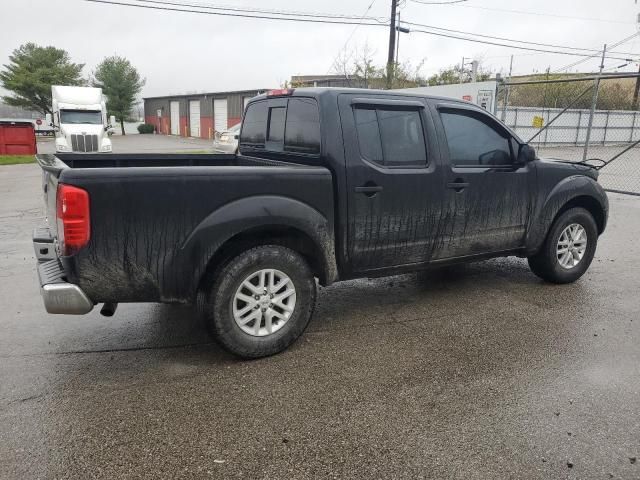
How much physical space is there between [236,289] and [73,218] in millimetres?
1083

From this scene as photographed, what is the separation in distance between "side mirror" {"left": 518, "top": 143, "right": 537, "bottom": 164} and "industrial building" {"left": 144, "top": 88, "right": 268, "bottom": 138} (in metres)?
32.7

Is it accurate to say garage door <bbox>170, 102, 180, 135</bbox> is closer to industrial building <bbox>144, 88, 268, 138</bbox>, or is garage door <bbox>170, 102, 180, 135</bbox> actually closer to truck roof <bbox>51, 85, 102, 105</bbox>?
industrial building <bbox>144, 88, 268, 138</bbox>

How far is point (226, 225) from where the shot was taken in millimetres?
3254

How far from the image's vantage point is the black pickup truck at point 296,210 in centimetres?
304

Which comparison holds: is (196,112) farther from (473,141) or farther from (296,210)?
(296,210)

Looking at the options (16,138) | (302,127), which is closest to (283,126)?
(302,127)

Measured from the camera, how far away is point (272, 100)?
4504 millimetres

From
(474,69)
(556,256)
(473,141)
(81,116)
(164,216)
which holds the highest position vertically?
(474,69)

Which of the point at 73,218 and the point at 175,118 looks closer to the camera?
the point at 73,218

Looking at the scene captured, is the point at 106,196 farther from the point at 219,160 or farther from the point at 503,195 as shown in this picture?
the point at 503,195

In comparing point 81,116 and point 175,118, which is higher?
point 175,118

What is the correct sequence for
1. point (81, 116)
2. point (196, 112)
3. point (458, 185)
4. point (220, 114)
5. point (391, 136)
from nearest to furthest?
point (391, 136) → point (458, 185) → point (81, 116) → point (220, 114) → point (196, 112)

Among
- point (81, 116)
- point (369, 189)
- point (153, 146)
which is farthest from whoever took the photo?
point (153, 146)

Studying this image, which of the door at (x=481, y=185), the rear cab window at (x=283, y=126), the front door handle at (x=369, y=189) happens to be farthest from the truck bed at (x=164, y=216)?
the door at (x=481, y=185)
